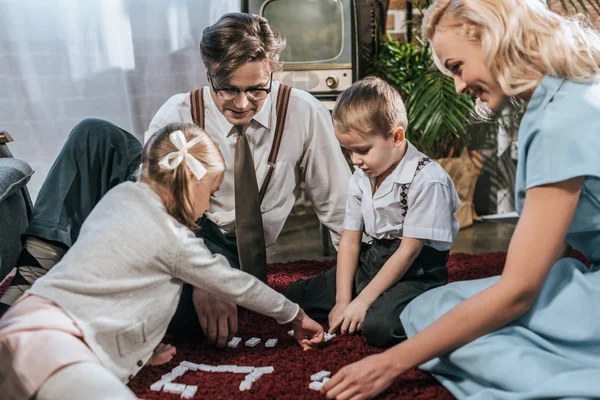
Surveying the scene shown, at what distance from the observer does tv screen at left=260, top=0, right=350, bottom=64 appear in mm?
2457

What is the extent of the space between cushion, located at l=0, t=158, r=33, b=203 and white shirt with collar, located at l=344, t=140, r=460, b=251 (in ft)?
3.14

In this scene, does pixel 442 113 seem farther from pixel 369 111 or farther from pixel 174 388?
pixel 174 388

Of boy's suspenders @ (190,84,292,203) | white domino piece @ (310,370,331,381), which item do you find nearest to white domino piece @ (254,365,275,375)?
white domino piece @ (310,370,331,381)

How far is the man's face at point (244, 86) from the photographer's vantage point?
5.07 ft

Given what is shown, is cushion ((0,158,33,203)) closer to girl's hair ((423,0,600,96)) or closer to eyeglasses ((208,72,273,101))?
eyeglasses ((208,72,273,101))

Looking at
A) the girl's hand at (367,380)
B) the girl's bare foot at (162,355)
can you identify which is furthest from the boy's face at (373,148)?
the girl's bare foot at (162,355)

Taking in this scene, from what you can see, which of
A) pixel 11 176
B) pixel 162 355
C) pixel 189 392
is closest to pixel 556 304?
pixel 189 392

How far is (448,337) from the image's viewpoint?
1.10 metres

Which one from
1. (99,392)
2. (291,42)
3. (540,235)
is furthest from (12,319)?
(291,42)

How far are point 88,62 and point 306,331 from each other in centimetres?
178

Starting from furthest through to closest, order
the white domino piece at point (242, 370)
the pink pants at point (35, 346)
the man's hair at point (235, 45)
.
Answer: the man's hair at point (235, 45), the white domino piece at point (242, 370), the pink pants at point (35, 346)

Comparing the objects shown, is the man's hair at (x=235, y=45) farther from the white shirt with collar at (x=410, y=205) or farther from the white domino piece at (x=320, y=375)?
the white domino piece at (x=320, y=375)

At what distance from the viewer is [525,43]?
1.08 metres

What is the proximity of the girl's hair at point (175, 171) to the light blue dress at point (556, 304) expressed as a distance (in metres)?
0.60
